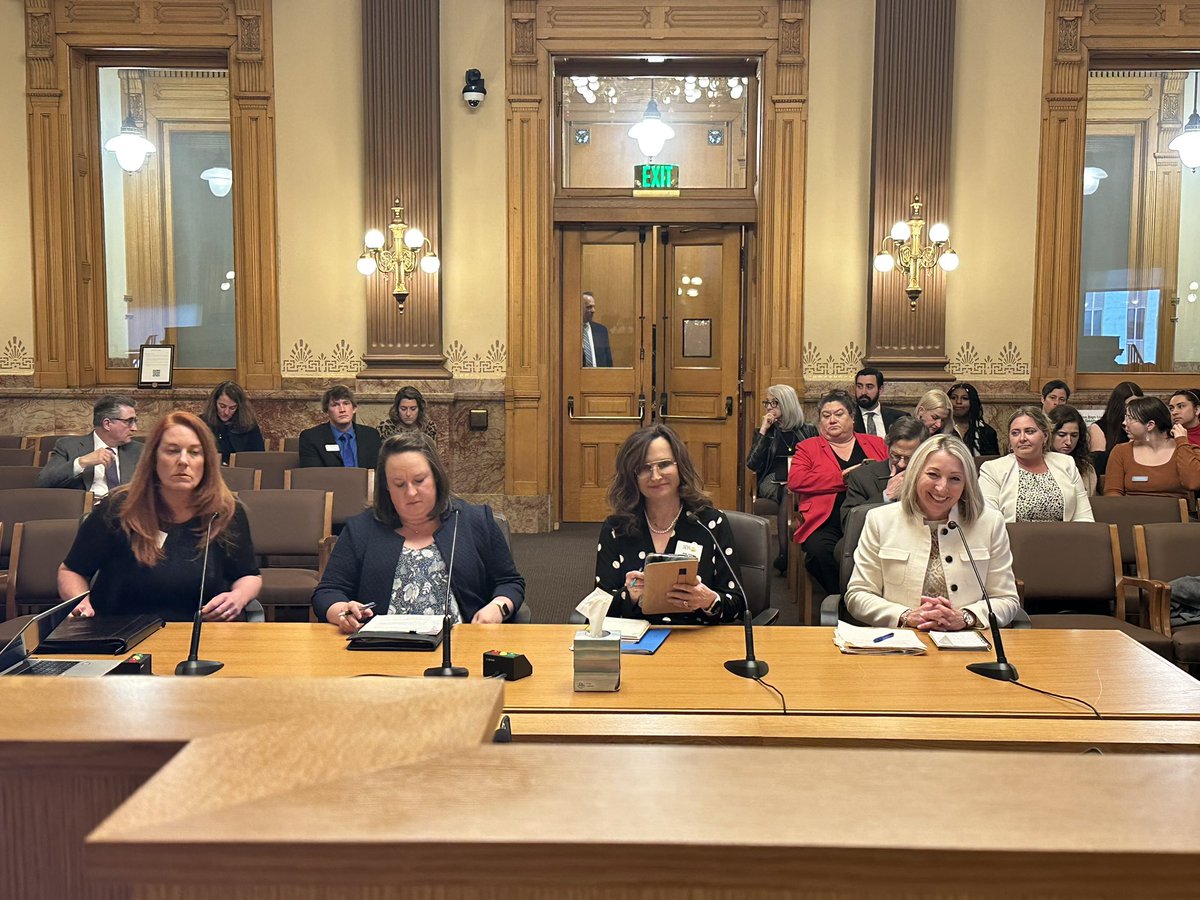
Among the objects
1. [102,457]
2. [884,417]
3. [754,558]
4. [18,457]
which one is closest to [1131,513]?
[754,558]

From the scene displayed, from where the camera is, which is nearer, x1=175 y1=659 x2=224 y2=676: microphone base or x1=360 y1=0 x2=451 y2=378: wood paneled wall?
x1=175 y1=659 x2=224 y2=676: microphone base

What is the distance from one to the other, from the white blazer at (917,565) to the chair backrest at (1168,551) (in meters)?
1.25

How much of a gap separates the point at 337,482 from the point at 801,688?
13.3 feet

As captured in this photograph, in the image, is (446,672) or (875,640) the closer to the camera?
(446,672)

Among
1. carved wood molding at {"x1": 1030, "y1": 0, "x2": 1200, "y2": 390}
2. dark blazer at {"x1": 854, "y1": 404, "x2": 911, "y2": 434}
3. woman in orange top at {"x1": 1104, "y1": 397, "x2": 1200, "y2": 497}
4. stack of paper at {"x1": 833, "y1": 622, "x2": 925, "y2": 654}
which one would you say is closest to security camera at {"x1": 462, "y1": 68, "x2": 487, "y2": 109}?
dark blazer at {"x1": 854, "y1": 404, "x2": 911, "y2": 434}

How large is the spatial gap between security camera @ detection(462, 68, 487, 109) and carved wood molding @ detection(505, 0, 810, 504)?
25 cm

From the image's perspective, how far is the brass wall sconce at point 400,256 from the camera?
894 cm

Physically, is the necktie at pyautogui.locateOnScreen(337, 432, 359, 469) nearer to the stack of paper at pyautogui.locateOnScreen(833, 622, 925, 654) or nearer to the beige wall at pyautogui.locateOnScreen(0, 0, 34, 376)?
→ the beige wall at pyautogui.locateOnScreen(0, 0, 34, 376)

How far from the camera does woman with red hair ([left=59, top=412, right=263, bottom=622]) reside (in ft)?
11.9

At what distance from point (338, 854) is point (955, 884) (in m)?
0.46

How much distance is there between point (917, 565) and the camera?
3732 millimetres

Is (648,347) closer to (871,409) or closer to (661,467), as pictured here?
(871,409)

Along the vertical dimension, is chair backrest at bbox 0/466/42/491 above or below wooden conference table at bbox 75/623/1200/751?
above

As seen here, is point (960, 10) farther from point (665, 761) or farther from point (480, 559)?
point (665, 761)
